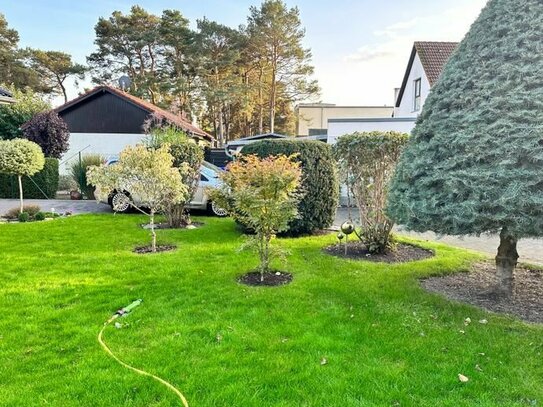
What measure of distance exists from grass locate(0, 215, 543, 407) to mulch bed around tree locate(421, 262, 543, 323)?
248 mm

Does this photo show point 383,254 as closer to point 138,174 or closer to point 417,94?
point 138,174

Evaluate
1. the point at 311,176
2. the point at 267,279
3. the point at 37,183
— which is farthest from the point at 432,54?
the point at 37,183

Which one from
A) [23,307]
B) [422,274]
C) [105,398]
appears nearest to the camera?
[105,398]

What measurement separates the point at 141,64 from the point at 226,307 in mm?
28670

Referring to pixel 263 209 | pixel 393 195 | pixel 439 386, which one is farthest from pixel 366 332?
pixel 263 209

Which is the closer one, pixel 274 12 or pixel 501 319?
pixel 501 319

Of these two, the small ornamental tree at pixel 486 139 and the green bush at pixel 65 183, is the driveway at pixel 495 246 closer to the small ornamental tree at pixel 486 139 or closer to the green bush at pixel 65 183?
the small ornamental tree at pixel 486 139

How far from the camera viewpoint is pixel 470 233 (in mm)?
3584

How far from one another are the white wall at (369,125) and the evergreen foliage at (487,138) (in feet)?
26.2

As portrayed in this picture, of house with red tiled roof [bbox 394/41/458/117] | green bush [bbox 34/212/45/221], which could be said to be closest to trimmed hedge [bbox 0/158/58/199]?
green bush [bbox 34/212/45/221]

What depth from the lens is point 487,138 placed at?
3432 mm

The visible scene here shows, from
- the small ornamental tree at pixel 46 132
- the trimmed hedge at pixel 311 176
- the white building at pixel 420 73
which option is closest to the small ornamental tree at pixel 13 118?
the small ornamental tree at pixel 46 132

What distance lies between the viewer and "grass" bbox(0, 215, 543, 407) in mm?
2492

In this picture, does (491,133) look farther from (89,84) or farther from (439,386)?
(89,84)
